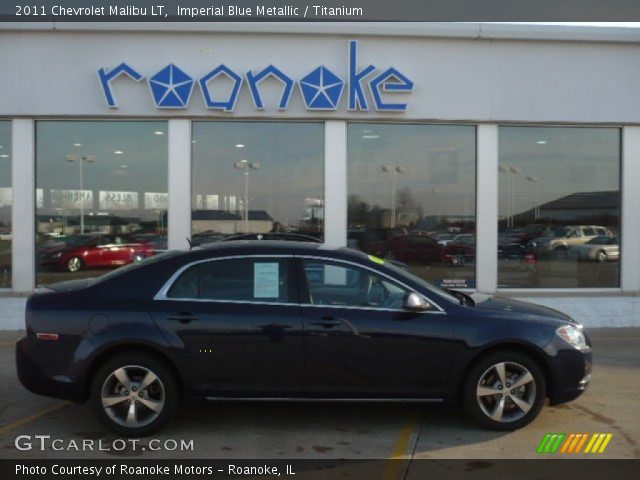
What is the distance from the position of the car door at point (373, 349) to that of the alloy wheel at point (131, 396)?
1.26 metres

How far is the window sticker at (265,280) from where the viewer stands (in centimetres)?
584

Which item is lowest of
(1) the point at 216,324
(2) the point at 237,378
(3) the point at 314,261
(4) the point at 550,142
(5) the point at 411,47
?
(2) the point at 237,378

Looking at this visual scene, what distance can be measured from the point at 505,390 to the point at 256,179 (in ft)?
26.7

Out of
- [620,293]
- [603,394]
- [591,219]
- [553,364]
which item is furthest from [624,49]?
[553,364]

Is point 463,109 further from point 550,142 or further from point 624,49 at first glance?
point 624,49

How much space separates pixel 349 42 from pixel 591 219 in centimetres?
576

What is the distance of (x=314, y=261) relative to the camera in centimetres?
595

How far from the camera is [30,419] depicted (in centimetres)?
624

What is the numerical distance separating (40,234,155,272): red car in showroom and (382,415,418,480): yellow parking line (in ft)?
26.5

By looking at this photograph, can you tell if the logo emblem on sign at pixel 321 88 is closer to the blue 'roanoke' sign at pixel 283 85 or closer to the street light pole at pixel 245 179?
the blue 'roanoke' sign at pixel 283 85

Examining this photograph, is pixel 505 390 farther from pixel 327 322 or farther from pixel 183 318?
pixel 183 318

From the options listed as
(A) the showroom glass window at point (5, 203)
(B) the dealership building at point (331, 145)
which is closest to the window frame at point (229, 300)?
(B) the dealership building at point (331, 145)

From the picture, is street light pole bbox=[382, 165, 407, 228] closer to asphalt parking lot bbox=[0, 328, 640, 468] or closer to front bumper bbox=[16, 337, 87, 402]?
asphalt parking lot bbox=[0, 328, 640, 468]

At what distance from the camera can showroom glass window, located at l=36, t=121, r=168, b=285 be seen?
42.6 ft
